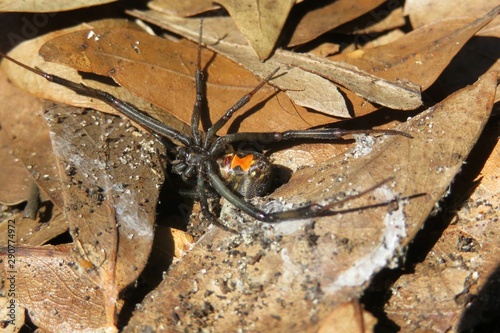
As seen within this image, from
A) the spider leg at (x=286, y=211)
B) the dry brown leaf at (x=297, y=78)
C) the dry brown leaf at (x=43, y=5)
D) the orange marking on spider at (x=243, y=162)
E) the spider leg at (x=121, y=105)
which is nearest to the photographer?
the spider leg at (x=286, y=211)

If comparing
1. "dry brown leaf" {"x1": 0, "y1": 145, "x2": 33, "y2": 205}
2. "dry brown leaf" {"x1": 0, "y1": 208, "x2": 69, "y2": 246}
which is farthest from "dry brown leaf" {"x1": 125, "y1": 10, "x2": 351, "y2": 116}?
"dry brown leaf" {"x1": 0, "y1": 208, "x2": 69, "y2": 246}

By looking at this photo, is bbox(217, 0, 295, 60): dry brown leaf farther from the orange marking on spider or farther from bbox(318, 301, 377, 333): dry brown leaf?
bbox(318, 301, 377, 333): dry brown leaf

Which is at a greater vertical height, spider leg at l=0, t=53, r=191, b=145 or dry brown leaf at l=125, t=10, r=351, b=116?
dry brown leaf at l=125, t=10, r=351, b=116

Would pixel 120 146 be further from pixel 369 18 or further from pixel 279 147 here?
pixel 369 18

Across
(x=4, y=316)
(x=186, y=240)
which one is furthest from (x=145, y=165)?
(x=4, y=316)

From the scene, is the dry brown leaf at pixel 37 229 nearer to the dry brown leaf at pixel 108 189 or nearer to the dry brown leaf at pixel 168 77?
the dry brown leaf at pixel 108 189

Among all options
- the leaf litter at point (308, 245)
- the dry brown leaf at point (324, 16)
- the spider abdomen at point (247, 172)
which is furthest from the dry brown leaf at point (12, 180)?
the dry brown leaf at point (324, 16)

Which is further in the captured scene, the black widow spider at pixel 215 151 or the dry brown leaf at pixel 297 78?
the black widow spider at pixel 215 151
